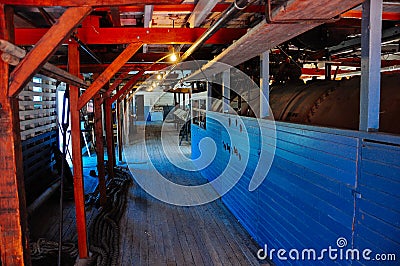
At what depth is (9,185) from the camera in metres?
1.55

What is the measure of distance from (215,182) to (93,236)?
2631 mm

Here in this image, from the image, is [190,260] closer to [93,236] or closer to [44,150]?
[93,236]

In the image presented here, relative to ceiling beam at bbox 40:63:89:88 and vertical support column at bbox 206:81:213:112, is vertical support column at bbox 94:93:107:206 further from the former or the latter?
vertical support column at bbox 206:81:213:112

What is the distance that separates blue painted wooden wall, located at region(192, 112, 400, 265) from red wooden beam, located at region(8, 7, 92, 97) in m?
1.68

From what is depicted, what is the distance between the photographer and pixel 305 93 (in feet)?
10.5

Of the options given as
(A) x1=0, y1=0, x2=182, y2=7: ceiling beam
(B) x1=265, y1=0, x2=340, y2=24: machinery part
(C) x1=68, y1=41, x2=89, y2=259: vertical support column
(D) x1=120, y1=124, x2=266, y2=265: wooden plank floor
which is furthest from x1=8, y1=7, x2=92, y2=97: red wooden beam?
(D) x1=120, y1=124, x2=266, y2=265: wooden plank floor

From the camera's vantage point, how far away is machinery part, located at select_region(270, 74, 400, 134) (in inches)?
78.2

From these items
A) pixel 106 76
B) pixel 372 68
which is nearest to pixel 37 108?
pixel 106 76

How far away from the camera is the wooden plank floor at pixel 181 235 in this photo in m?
3.34

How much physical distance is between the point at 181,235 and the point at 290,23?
290 cm
